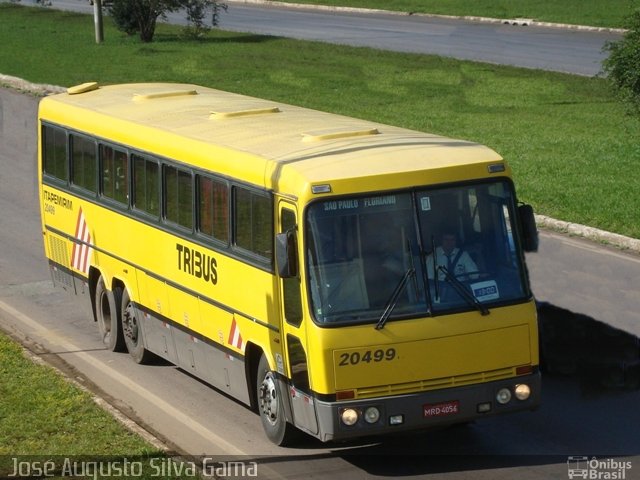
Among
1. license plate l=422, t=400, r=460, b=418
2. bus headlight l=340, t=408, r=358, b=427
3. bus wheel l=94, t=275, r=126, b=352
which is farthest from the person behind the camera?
bus wheel l=94, t=275, r=126, b=352

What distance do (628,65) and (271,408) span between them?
1629 centimetres

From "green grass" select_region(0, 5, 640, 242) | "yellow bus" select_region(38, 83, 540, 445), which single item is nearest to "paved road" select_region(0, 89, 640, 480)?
"yellow bus" select_region(38, 83, 540, 445)

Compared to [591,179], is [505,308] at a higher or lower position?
higher

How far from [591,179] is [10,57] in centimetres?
2422

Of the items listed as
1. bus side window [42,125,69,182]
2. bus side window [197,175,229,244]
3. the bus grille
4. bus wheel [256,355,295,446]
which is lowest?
bus wheel [256,355,295,446]

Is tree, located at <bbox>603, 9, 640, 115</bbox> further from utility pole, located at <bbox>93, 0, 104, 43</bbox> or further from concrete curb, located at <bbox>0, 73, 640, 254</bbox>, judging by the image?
utility pole, located at <bbox>93, 0, 104, 43</bbox>

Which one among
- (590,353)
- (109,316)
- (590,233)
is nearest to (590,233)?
(590,233)

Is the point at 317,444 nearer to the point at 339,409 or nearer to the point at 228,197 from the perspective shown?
the point at 339,409

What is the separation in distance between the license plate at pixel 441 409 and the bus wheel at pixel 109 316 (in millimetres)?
5463

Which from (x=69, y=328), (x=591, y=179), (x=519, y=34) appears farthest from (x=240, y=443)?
(x=519, y=34)

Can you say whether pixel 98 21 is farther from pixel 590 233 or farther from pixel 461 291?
pixel 461 291

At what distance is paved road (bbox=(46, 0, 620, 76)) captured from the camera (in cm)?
4081

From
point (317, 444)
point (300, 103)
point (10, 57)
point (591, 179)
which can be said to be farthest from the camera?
point (10, 57)

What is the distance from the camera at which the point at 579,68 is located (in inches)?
1517
